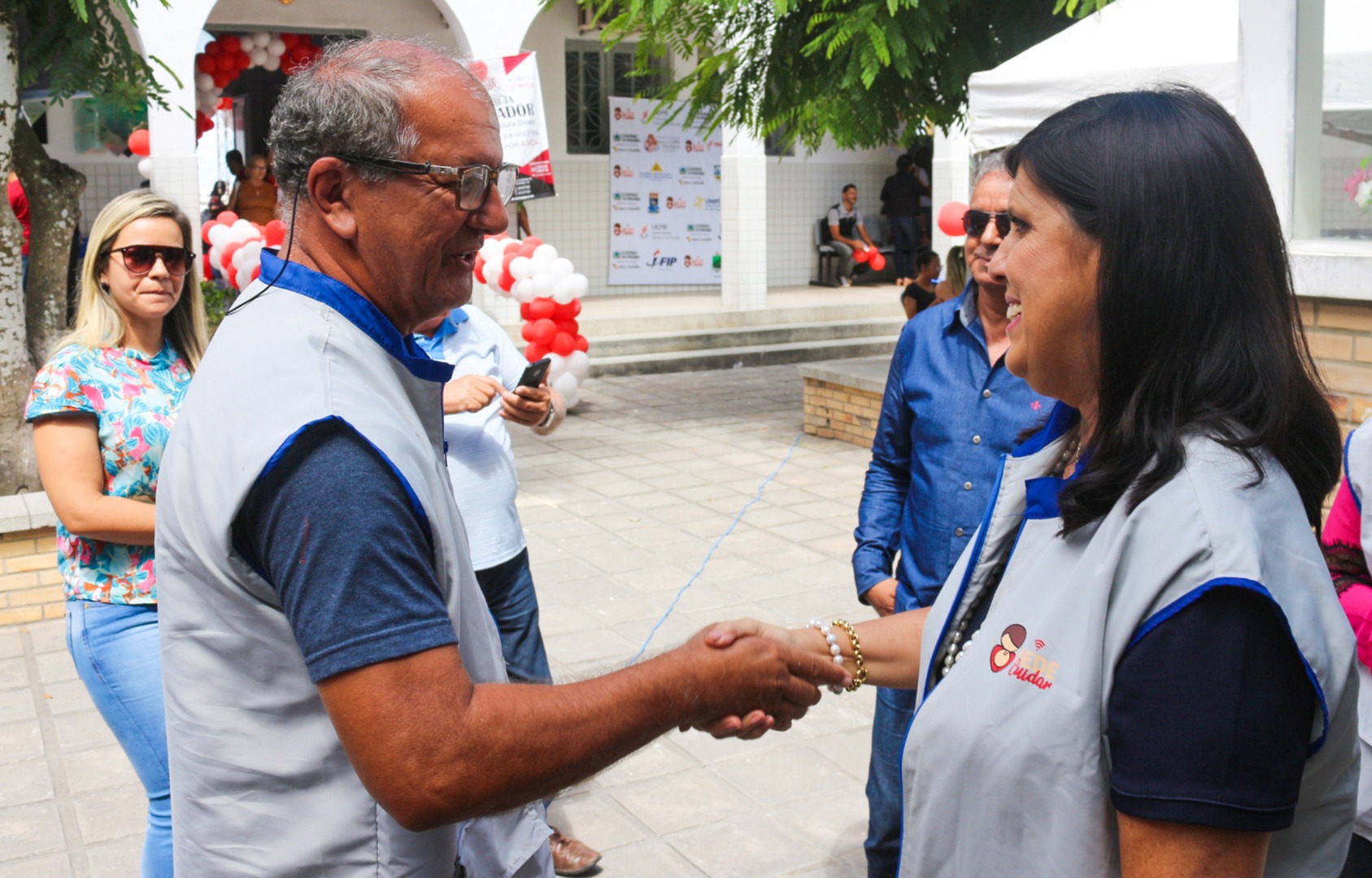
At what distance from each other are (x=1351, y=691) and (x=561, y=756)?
0.97 metres

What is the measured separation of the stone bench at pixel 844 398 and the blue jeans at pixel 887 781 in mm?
7127

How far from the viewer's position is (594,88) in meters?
18.7

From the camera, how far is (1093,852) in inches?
60.8

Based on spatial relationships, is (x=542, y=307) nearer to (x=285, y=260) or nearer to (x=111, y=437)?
(x=111, y=437)

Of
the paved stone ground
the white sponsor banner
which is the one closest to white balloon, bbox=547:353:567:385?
the paved stone ground

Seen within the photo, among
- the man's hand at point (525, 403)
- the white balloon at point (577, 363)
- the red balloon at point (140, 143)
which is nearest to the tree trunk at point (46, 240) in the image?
the white balloon at point (577, 363)

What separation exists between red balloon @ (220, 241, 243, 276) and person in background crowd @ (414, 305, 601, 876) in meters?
6.57

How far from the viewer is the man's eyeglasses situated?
1769 millimetres

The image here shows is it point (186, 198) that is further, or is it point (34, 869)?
point (186, 198)

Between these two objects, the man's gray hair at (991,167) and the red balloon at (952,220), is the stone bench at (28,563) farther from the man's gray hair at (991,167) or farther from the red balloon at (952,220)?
the red balloon at (952,220)

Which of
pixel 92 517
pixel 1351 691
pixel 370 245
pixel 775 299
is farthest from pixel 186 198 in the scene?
pixel 1351 691

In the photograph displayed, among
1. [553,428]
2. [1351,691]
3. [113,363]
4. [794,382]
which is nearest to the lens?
[1351,691]

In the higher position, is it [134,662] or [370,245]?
[370,245]

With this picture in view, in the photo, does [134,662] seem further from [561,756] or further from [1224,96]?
[1224,96]
